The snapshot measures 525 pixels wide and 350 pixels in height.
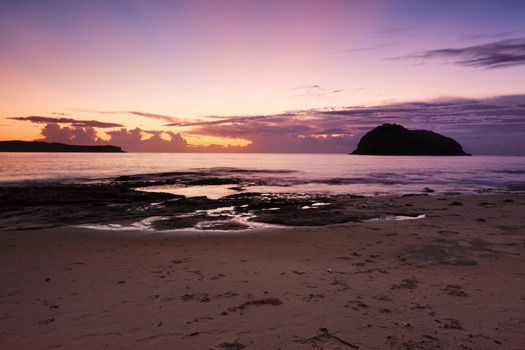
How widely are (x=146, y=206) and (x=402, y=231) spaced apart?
14509mm

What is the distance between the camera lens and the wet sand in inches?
200

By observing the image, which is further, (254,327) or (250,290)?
(250,290)

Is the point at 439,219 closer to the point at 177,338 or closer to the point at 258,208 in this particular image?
the point at 258,208

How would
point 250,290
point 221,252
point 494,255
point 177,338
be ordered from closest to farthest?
1. point 177,338
2. point 250,290
3. point 494,255
4. point 221,252

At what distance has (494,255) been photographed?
933 centimetres

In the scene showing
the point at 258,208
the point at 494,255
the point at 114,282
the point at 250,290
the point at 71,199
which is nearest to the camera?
the point at 250,290

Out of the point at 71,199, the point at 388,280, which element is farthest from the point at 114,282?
the point at 71,199

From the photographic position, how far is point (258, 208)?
20547 millimetres

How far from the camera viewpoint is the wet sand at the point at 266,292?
5.09m

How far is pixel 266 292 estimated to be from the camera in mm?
6777

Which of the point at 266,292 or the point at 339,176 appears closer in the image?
the point at 266,292

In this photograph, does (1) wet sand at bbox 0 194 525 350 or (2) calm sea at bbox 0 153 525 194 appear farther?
(2) calm sea at bbox 0 153 525 194

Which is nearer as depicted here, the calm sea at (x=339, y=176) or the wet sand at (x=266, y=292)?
the wet sand at (x=266, y=292)

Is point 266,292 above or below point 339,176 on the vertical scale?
above
